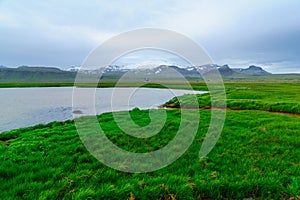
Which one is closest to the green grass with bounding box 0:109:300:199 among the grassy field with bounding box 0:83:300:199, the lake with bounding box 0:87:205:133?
the grassy field with bounding box 0:83:300:199

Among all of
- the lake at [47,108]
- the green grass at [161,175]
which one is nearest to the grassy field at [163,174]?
the green grass at [161,175]

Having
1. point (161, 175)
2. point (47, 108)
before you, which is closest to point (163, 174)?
point (161, 175)

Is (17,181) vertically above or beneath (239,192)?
above

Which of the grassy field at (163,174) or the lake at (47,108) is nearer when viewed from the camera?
the grassy field at (163,174)

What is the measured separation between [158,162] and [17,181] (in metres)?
4.63

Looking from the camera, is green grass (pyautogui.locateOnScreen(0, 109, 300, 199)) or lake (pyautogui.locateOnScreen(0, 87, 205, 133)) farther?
lake (pyautogui.locateOnScreen(0, 87, 205, 133))

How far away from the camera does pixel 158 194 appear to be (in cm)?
550

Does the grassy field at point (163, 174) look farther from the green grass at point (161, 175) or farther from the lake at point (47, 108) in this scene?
the lake at point (47, 108)

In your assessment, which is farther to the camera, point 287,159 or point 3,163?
point 287,159

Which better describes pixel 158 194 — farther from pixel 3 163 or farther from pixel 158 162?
pixel 3 163

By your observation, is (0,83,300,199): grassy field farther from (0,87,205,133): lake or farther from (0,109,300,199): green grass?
(0,87,205,133): lake

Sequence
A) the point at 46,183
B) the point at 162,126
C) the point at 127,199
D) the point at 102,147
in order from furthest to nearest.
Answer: the point at 162,126 → the point at 102,147 → the point at 46,183 → the point at 127,199

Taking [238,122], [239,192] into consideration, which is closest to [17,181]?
[239,192]

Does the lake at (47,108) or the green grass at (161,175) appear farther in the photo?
the lake at (47,108)
